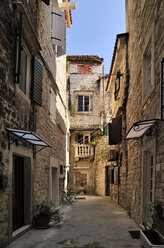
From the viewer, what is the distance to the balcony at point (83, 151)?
799 inches

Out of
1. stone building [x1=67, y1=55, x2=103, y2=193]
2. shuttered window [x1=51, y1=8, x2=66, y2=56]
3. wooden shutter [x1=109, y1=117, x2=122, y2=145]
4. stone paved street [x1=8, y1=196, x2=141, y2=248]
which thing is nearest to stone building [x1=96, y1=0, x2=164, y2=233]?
stone paved street [x1=8, y1=196, x2=141, y2=248]

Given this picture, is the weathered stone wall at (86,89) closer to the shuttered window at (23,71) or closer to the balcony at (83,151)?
the balcony at (83,151)

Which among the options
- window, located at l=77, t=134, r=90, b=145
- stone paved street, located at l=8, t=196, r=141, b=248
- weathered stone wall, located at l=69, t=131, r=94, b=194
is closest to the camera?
stone paved street, located at l=8, t=196, r=141, b=248

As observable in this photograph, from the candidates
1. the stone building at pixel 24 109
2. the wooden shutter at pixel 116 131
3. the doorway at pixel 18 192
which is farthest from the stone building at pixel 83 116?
the doorway at pixel 18 192

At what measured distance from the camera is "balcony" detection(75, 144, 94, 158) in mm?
20297

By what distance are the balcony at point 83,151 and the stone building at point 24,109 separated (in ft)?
33.2

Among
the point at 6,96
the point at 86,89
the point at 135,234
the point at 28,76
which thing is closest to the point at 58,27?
the point at 28,76

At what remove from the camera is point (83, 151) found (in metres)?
20.4

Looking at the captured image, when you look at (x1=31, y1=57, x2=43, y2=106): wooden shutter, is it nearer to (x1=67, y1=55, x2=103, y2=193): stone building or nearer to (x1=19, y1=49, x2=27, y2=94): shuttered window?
(x1=19, y1=49, x2=27, y2=94): shuttered window

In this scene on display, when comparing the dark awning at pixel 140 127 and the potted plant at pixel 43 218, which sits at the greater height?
the dark awning at pixel 140 127

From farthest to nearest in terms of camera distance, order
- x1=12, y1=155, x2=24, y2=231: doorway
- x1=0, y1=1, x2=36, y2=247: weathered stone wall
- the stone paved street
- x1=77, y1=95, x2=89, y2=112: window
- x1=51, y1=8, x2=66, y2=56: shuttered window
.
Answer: x1=77, y1=95, x2=89, y2=112: window < x1=51, y1=8, x2=66, y2=56: shuttered window < x1=12, y1=155, x2=24, y2=231: doorway < the stone paved street < x1=0, y1=1, x2=36, y2=247: weathered stone wall

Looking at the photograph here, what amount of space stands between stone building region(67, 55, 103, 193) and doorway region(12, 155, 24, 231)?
13.5 meters

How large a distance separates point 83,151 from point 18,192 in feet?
46.2

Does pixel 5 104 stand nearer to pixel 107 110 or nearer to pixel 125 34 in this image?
pixel 125 34
